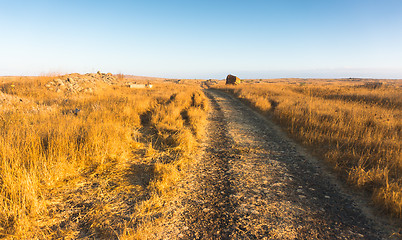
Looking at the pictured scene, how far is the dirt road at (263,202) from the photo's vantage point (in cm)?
240

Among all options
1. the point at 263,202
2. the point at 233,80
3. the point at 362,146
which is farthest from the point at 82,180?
the point at 233,80

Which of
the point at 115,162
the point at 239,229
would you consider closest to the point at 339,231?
the point at 239,229

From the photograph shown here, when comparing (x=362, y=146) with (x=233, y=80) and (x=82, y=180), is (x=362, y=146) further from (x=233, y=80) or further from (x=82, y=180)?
(x=233, y=80)

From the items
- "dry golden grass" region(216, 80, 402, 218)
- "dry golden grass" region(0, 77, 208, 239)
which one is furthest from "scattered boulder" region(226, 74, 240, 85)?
"dry golden grass" region(0, 77, 208, 239)

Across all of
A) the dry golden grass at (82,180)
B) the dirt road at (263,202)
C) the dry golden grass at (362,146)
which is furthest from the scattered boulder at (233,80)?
the dry golden grass at (82,180)

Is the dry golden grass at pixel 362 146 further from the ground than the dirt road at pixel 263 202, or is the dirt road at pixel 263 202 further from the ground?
the dry golden grass at pixel 362 146

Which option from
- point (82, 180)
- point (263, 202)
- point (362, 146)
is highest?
point (362, 146)

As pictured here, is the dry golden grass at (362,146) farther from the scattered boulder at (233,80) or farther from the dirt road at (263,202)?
the scattered boulder at (233,80)

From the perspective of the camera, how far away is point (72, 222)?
94.3 inches

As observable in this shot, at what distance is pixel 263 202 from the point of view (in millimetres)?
3016

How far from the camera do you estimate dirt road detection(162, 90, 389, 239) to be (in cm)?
240

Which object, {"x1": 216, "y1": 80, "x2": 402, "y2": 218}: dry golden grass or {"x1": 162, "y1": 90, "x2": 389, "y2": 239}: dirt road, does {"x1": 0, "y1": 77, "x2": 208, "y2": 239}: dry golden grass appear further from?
{"x1": 216, "y1": 80, "x2": 402, "y2": 218}: dry golden grass

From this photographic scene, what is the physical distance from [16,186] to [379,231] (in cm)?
525

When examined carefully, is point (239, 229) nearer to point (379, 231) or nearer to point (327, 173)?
point (379, 231)
